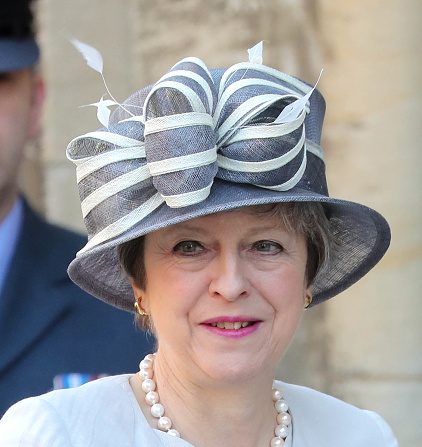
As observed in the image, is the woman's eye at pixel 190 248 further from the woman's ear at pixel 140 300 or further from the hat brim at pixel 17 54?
the hat brim at pixel 17 54

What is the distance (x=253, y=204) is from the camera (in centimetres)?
229

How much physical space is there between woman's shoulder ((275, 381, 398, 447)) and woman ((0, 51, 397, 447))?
0.49ft

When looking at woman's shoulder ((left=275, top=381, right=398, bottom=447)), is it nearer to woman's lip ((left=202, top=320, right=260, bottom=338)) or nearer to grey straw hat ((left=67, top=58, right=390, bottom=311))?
woman's lip ((left=202, top=320, right=260, bottom=338))

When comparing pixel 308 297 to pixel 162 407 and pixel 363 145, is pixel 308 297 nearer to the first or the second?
pixel 162 407

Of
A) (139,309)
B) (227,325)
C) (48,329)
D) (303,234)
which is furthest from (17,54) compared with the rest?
(227,325)

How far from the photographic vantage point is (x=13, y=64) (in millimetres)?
3604

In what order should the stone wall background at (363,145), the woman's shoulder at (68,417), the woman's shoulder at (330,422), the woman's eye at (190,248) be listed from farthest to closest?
the stone wall background at (363,145) → the woman's shoulder at (330,422) → the woman's eye at (190,248) → the woman's shoulder at (68,417)

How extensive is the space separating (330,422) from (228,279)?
561 millimetres

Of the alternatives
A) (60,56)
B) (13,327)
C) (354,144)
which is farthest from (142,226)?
(60,56)

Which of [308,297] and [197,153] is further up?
[197,153]

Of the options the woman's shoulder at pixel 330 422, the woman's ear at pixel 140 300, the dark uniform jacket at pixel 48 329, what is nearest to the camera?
the woman's ear at pixel 140 300

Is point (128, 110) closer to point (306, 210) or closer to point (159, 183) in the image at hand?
point (159, 183)

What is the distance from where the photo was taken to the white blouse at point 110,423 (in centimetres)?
229

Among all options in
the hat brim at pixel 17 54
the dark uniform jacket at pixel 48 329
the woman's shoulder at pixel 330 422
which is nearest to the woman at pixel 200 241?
the woman's shoulder at pixel 330 422
